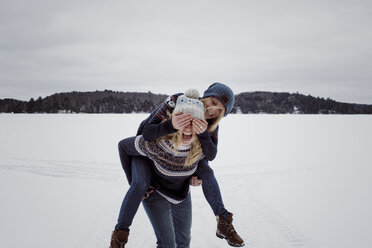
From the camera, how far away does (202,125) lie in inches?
75.6

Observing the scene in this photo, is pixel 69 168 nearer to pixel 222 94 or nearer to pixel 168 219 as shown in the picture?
pixel 168 219

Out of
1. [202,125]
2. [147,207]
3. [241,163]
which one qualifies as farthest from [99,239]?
[241,163]

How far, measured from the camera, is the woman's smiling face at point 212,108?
217 centimetres

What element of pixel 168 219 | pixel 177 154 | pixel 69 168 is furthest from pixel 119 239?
pixel 69 168

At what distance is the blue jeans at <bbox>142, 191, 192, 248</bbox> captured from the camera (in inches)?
90.3

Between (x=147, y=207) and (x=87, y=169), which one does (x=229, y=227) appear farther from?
(x=87, y=169)

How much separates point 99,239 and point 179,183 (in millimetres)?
1648

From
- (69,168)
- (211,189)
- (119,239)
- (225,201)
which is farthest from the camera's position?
(69,168)

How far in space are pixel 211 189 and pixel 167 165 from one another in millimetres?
429

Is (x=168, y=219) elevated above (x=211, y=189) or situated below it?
below

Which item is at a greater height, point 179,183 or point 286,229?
point 179,183

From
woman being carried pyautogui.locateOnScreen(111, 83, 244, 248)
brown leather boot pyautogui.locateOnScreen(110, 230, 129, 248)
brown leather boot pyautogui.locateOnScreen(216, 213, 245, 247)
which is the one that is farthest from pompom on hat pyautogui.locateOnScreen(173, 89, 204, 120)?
brown leather boot pyautogui.locateOnScreen(110, 230, 129, 248)

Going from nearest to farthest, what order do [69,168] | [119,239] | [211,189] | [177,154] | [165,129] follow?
[119,239]
[165,129]
[177,154]
[211,189]
[69,168]

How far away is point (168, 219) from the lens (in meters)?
2.34
